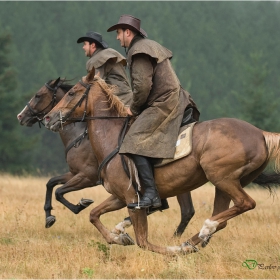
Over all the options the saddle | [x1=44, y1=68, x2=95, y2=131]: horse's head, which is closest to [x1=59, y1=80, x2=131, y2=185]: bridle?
[x1=44, y1=68, x2=95, y2=131]: horse's head

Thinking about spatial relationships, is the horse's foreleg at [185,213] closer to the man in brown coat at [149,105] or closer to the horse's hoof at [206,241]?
the horse's hoof at [206,241]

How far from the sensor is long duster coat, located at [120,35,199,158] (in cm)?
762

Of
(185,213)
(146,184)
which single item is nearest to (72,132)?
(185,213)

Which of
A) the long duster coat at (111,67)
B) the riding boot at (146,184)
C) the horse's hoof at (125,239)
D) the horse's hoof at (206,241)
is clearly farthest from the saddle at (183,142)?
the long duster coat at (111,67)

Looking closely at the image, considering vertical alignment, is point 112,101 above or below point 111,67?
above

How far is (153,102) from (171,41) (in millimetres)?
61669

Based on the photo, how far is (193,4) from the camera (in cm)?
7969

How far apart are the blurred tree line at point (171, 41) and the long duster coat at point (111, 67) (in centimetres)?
3088

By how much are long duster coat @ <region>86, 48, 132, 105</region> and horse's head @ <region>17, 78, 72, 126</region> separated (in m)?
0.73

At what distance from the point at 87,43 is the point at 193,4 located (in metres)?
70.5

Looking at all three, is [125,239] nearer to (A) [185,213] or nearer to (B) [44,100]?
(A) [185,213]

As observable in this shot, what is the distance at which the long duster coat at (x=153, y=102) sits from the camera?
7621 millimetres

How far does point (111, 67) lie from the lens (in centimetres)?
1080

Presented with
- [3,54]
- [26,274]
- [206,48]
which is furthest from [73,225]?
[206,48]
